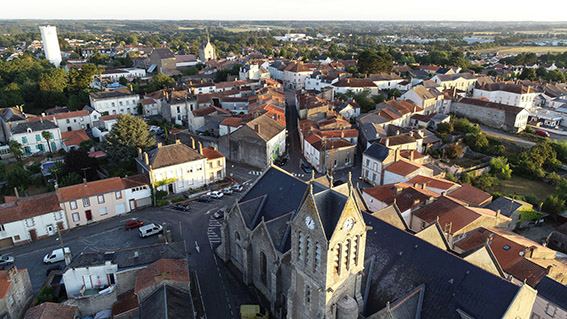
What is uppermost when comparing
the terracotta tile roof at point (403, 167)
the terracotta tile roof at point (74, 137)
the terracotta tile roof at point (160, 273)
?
the terracotta tile roof at point (160, 273)

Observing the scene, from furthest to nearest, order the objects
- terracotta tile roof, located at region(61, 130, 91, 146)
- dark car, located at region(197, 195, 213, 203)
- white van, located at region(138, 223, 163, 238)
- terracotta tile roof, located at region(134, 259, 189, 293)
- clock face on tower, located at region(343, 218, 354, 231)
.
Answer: terracotta tile roof, located at region(61, 130, 91, 146), dark car, located at region(197, 195, 213, 203), white van, located at region(138, 223, 163, 238), terracotta tile roof, located at region(134, 259, 189, 293), clock face on tower, located at region(343, 218, 354, 231)

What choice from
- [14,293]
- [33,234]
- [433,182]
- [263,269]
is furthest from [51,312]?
[433,182]

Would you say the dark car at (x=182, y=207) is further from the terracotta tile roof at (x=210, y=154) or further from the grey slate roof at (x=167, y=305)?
the grey slate roof at (x=167, y=305)

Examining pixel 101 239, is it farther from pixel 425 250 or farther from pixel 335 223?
pixel 425 250

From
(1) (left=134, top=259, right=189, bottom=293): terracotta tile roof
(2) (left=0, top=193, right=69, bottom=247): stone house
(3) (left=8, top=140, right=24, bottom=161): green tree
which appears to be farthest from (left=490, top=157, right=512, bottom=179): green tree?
(3) (left=8, top=140, right=24, bottom=161): green tree

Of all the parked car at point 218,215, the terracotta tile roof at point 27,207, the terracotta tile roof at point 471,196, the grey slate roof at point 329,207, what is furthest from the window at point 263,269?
the terracotta tile roof at point 471,196

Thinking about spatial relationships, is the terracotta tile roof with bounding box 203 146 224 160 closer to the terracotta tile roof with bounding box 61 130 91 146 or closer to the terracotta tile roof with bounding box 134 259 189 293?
the terracotta tile roof with bounding box 134 259 189 293

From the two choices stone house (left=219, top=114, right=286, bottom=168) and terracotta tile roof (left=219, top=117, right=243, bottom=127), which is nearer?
stone house (left=219, top=114, right=286, bottom=168)
